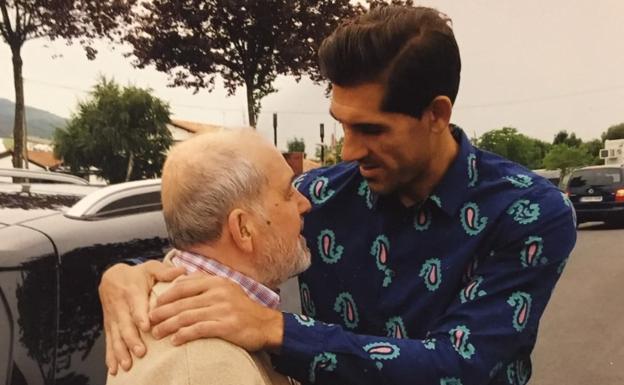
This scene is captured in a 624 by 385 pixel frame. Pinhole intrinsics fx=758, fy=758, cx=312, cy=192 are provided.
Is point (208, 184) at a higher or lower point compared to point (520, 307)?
higher

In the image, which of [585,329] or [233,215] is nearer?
[233,215]

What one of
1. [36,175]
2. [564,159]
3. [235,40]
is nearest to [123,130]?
[235,40]

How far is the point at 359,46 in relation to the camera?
1553 millimetres

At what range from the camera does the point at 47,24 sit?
15.0m

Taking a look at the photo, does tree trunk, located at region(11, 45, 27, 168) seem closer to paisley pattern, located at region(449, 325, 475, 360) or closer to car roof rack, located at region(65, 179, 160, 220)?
car roof rack, located at region(65, 179, 160, 220)

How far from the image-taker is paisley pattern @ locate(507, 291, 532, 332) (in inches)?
57.9

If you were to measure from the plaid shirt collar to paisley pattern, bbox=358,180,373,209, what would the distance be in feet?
1.40

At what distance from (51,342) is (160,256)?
1.52ft

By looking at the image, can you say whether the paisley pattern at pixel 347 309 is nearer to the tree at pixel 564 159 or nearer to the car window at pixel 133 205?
the car window at pixel 133 205

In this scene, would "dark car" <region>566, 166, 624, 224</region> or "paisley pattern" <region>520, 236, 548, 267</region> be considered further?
"dark car" <region>566, 166, 624, 224</region>

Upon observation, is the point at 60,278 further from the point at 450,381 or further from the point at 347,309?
the point at 450,381

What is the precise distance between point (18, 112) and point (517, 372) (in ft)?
49.2

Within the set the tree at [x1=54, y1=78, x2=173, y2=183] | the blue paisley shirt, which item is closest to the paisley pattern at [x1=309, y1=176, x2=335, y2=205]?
the blue paisley shirt

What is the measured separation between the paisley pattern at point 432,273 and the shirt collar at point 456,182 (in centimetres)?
11
